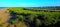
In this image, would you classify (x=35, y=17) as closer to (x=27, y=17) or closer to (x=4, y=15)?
(x=27, y=17)

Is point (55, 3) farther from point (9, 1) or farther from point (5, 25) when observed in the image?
point (5, 25)

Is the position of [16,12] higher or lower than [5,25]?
higher

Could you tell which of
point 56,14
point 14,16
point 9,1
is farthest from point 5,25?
point 56,14

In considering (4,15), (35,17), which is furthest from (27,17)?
(4,15)

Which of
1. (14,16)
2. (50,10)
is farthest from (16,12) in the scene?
(50,10)

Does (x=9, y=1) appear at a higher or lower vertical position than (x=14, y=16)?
higher

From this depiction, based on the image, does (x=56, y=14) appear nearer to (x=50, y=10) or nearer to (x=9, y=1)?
(x=50, y=10)

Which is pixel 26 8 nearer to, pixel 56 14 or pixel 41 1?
pixel 41 1

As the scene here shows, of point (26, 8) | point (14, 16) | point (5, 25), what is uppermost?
point (26, 8)

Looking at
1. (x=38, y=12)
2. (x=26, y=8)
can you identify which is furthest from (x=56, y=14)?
(x=26, y=8)
